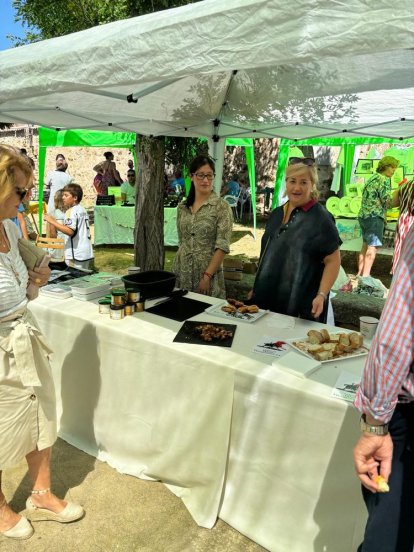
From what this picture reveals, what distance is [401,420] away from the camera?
0.97 metres

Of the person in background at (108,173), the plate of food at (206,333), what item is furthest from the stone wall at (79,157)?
the plate of food at (206,333)

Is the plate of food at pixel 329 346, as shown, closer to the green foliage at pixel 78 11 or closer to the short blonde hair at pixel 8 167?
Answer: the short blonde hair at pixel 8 167

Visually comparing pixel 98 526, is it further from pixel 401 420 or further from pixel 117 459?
pixel 401 420

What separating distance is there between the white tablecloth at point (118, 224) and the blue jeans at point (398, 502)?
6.92 m

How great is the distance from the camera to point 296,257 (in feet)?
7.43

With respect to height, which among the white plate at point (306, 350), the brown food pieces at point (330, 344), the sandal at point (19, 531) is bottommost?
the sandal at point (19, 531)

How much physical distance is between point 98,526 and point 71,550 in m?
0.14

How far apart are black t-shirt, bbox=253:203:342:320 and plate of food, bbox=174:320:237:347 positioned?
0.50 meters

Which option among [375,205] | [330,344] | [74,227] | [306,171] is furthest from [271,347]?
[375,205]

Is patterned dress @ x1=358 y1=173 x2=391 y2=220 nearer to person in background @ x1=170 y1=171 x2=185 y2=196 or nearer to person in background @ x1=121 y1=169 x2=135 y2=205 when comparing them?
person in background @ x1=121 y1=169 x2=135 y2=205

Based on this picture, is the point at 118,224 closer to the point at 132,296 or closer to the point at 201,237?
the point at 201,237

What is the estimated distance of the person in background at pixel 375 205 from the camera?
5488 mm

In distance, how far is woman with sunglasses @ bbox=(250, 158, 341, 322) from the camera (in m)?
2.24

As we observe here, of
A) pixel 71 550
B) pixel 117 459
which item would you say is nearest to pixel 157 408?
pixel 117 459
